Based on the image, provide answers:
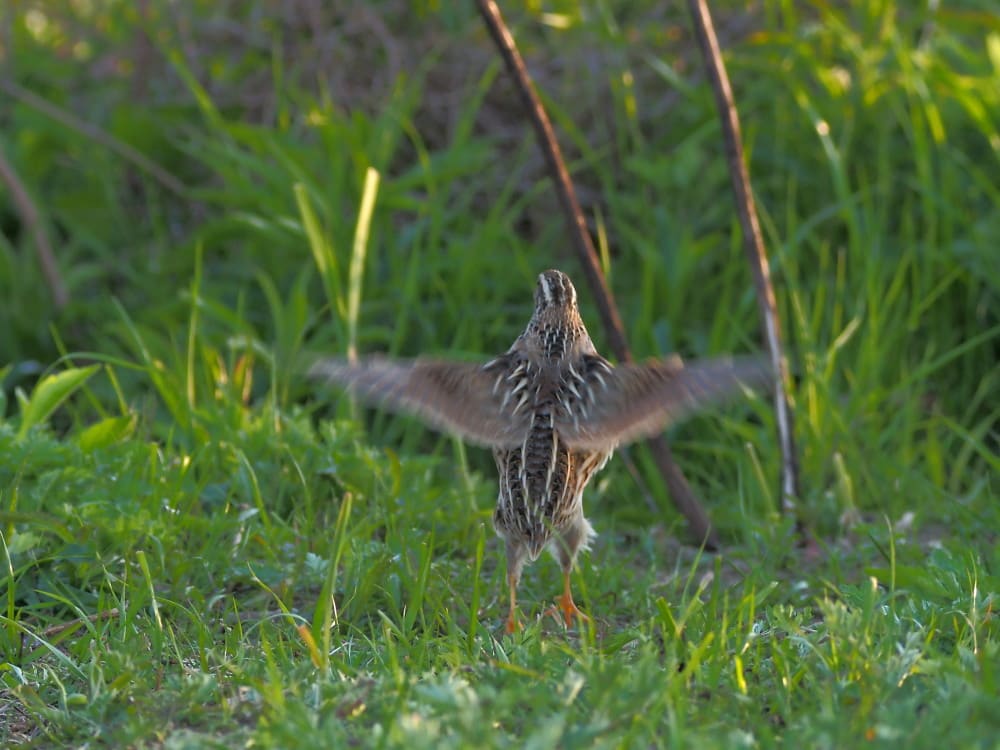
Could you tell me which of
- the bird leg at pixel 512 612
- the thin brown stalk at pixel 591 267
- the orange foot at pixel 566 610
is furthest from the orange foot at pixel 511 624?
the thin brown stalk at pixel 591 267

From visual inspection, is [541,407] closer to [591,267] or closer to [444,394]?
[444,394]

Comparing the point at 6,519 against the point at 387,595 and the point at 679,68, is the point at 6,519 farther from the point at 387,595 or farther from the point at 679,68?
the point at 679,68

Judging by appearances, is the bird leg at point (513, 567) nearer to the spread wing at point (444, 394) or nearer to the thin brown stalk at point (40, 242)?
the spread wing at point (444, 394)

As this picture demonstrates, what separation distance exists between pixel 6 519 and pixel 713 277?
3730 mm

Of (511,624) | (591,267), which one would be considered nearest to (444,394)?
(511,624)

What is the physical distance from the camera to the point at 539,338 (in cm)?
421

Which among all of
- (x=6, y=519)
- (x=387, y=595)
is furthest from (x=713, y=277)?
(x=6, y=519)

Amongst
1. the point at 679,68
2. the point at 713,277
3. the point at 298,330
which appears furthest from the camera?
the point at 679,68

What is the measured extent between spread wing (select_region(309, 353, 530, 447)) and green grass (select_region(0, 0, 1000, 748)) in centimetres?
36

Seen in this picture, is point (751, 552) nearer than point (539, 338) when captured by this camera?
No

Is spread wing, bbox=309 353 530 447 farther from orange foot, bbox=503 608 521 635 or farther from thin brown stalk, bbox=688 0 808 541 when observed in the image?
thin brown stalk, bbox=688 0 808 541

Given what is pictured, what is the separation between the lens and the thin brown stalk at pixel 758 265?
16.8ft

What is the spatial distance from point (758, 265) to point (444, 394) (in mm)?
1721

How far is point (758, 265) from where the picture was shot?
521 centimetres
